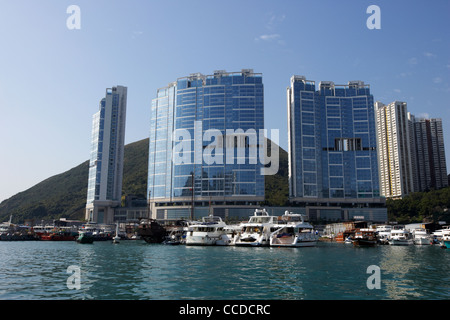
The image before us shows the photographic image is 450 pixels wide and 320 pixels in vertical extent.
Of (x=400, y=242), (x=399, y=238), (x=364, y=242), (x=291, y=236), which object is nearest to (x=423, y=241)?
(x=399, y=238)

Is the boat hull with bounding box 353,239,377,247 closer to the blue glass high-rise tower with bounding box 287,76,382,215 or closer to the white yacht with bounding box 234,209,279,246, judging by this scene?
the white yacht with bounding box 234,209,279,246

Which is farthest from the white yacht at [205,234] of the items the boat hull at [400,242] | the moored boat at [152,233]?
the boat hull at [400,242]

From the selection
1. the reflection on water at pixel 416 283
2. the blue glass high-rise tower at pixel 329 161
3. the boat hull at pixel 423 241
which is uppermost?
the blue glass high-rise tower at pixel 329 161

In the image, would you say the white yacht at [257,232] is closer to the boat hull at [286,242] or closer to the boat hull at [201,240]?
the boat hull at [286,242]

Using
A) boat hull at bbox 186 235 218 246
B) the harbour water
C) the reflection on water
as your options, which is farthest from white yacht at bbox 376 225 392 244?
the harbour water

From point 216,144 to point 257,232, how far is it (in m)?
108

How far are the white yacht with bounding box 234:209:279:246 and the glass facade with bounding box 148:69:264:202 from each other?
93436mm

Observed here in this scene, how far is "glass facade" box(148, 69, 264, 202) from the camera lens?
182125 millimetres

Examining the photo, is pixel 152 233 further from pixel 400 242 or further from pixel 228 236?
pixel 400 242

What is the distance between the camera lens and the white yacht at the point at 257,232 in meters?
80.9

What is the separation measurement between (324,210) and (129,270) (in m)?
169

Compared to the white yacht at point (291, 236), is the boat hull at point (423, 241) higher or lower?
Answer: lower

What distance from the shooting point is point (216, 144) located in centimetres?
18712
